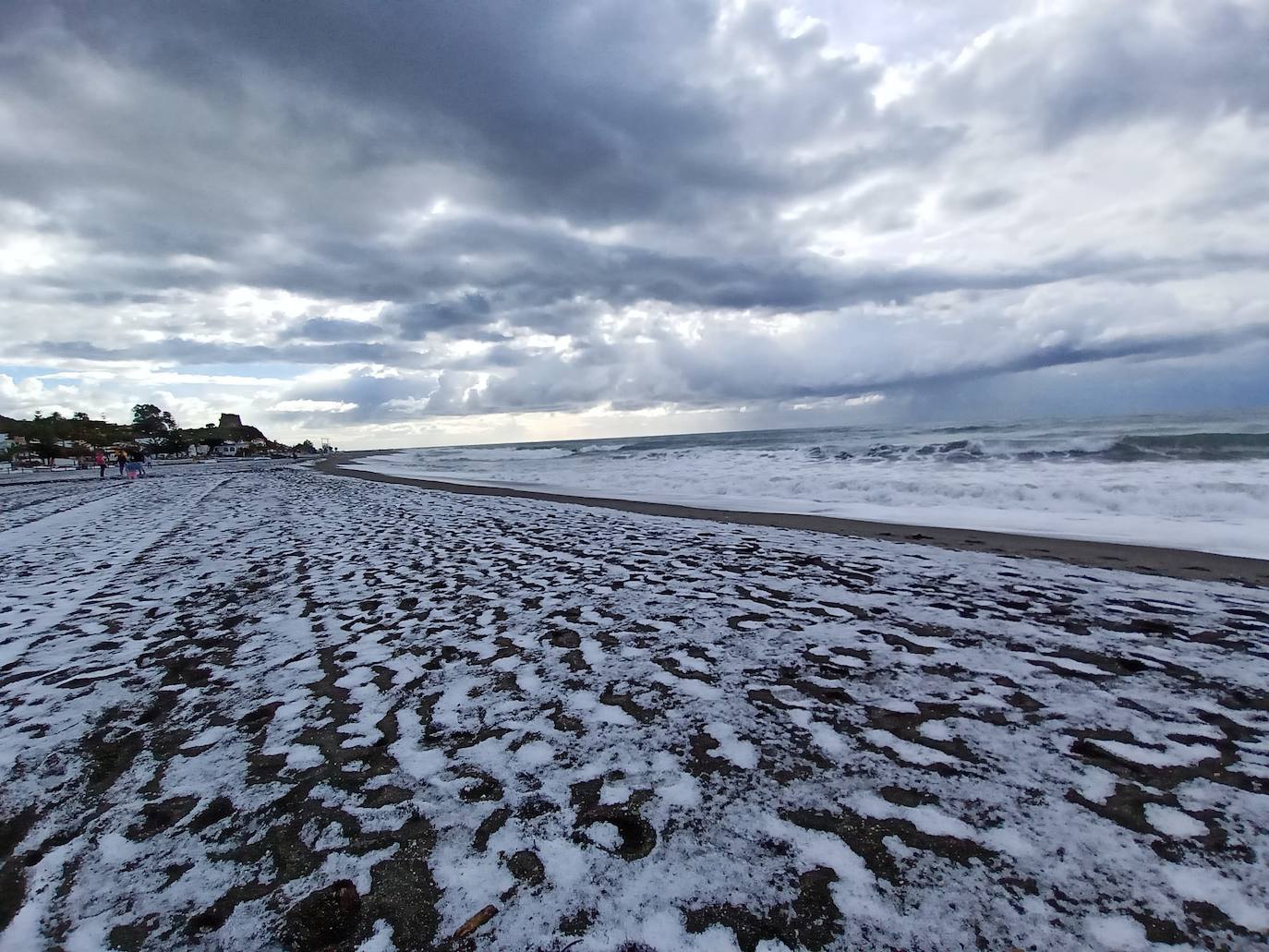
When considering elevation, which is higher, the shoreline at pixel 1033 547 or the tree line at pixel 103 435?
the tree line at pixel 103 435

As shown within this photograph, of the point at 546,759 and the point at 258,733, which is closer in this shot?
the point at 546,759

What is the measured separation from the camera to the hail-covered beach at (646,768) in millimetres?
2146

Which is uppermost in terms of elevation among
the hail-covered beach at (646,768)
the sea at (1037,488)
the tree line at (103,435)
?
the tree line at (103,435)

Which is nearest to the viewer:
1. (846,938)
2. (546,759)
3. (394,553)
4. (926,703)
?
(846,938)

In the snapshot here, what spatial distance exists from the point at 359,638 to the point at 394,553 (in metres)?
4.18

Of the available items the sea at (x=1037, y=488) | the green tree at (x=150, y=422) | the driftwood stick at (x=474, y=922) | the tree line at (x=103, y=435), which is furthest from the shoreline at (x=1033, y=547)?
the green tree at (x=150, y=422)

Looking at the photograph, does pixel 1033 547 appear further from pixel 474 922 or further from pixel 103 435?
pixel 103 435

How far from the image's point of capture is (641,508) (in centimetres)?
1534

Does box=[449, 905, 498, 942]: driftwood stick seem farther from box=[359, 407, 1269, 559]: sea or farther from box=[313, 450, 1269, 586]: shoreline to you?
box=[359, 407, 1269, 559]: sea

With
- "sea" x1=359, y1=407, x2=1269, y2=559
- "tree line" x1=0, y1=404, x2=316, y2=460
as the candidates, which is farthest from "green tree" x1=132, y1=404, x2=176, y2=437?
"sea" x1=359, y1=407, x2=1269, y2=559

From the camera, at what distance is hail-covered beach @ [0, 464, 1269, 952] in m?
2.15

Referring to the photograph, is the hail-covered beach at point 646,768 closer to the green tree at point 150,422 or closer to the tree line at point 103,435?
the tree line at point 103,435

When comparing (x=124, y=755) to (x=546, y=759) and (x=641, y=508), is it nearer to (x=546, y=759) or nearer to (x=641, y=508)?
(x=546, y=759)

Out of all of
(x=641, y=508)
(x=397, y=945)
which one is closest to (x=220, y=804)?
(x=397, y=945)
